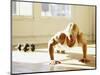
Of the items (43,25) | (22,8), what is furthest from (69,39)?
(22,8)

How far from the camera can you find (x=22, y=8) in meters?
2.38

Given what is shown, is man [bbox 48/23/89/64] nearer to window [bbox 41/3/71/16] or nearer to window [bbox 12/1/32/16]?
window [bbox 41/3/71/16]

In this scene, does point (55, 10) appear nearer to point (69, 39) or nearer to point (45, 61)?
point (69, 39)

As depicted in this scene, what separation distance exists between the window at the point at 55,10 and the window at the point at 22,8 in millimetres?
164

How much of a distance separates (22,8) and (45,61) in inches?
25.4

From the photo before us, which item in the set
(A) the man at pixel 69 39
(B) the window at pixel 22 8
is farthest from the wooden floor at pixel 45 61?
(B) the window at pixel 22 8

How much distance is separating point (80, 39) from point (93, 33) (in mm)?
200

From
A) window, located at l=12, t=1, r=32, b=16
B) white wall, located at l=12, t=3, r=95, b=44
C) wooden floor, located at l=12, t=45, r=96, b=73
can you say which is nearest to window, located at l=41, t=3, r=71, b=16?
white wall, located at l=12, t=3, r=95, b=44

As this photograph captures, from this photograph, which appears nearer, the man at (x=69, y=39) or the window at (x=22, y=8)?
the window at (x=22, y=8)

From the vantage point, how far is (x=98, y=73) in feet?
9.11

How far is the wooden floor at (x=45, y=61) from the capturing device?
2352 mm

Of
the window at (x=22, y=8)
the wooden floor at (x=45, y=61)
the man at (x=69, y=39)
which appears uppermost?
the window at (x=22, y=8)

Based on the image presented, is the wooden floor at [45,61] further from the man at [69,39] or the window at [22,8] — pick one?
the window at [22,8]

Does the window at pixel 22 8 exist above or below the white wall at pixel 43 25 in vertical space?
above
